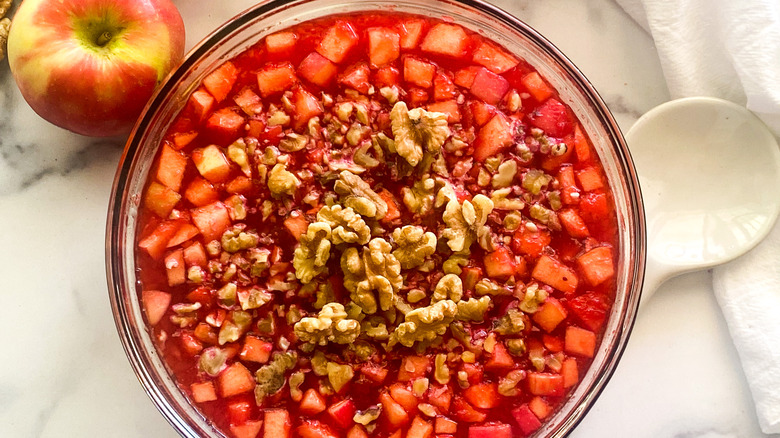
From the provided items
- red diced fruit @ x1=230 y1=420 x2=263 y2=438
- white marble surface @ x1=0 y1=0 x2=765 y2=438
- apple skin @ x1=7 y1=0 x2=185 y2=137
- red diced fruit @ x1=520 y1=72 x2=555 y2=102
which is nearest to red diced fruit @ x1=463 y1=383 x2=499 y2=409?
white marble surface @ x1=0 y1=0 x2=765 y2=438

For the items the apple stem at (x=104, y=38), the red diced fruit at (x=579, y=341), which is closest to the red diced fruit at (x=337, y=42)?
the apple stem at (x=104, y=38)

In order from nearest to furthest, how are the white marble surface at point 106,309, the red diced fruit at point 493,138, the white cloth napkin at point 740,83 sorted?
the red diced fruit at point 493,138 → the white cloth napkin at point 740,83 → the white marble surface at point 106,309

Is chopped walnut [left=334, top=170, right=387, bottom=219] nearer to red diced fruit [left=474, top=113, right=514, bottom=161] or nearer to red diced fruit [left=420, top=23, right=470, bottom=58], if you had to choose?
red diced fruit [left=474, top=113, right=514, bottom=161]

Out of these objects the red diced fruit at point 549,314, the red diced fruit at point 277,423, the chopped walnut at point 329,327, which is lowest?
the red diced fruit at point 277,423

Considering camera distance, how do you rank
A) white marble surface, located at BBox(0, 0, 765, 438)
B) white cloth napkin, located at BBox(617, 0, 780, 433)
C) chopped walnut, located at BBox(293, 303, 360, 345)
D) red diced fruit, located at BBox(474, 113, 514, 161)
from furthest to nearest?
1. white marble surface, located at BBox(0, 0, 765, 438)
2. white cloth napkin, located at BBox(617, 0, 780, 433)
3. red diced fruit, located at BBox(474, 113, 514, 161)
4. chopped walnut, located at BBox(293, 303, 360, 345)

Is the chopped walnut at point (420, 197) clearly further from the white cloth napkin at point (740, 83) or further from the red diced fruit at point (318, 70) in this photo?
the white cloth napkin at point (740, 83)

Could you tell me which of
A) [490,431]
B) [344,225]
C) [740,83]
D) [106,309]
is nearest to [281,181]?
[344,225]
